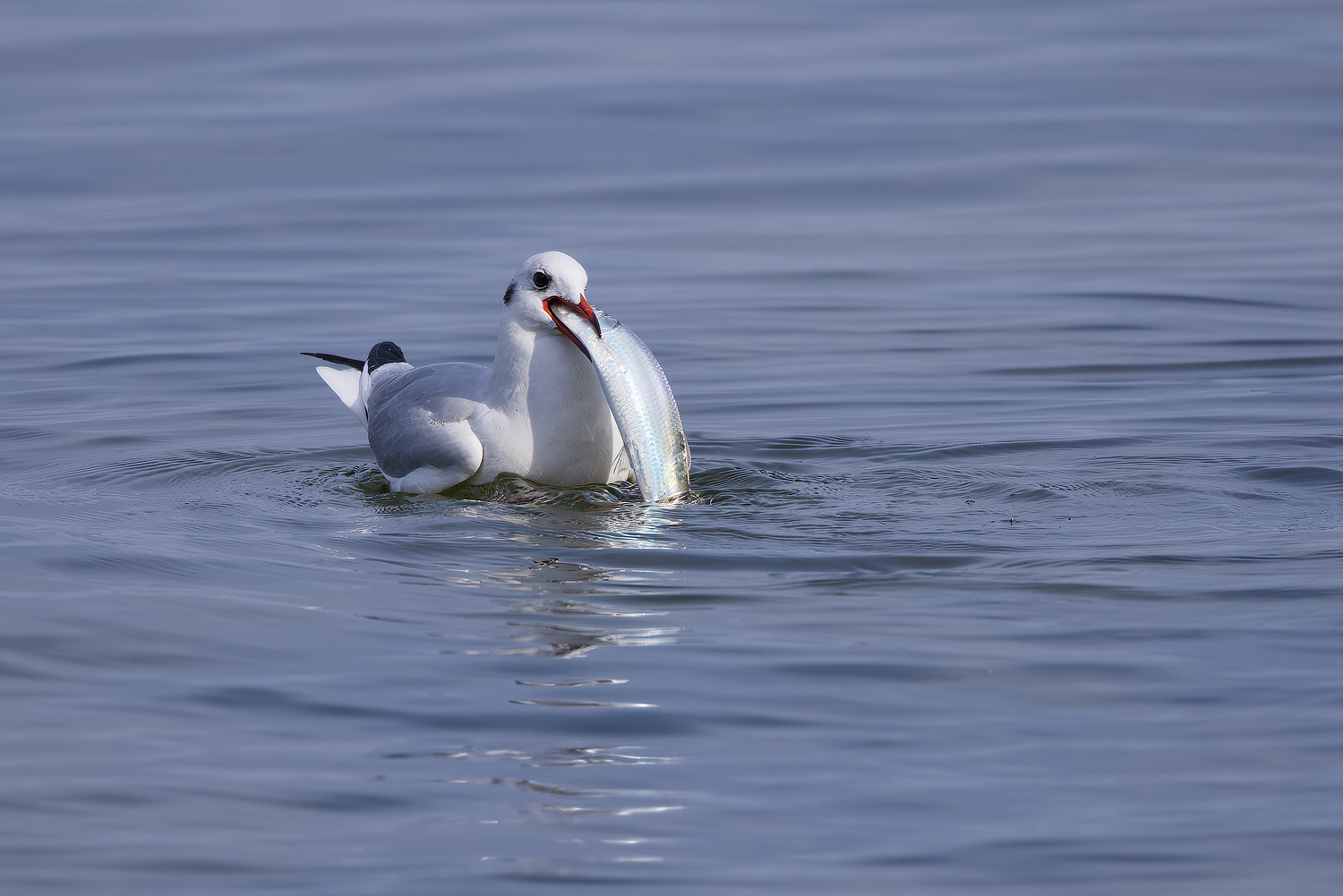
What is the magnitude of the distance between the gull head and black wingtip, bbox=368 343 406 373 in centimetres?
162

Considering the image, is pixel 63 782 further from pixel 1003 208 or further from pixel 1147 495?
pixel 1003 208

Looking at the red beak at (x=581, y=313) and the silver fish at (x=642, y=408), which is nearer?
the silver fish at (x=642, y=408)

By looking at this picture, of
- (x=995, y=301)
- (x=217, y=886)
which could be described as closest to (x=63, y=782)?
(x=217, y=886)

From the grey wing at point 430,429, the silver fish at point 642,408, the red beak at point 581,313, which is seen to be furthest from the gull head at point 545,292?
the grey wing at point 430,429

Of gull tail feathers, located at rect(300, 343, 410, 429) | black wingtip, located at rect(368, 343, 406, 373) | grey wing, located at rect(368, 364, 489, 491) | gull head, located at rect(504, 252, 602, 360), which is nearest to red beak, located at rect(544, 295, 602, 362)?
gull head, located at rect(504, 252, 602, 360)

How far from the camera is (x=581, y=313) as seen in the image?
787 cm

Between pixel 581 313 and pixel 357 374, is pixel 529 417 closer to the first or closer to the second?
pixel 581 313

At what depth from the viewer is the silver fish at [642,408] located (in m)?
7.54

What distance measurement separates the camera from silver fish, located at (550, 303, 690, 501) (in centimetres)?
754

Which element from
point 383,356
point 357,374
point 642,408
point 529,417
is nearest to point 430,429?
point 529,417

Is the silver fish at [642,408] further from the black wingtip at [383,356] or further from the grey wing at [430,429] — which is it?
the black wingtip at [383,356]

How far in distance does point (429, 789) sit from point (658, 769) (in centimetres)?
59

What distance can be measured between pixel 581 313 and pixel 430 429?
908 mm

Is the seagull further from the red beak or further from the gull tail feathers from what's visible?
the gull tail feathers
